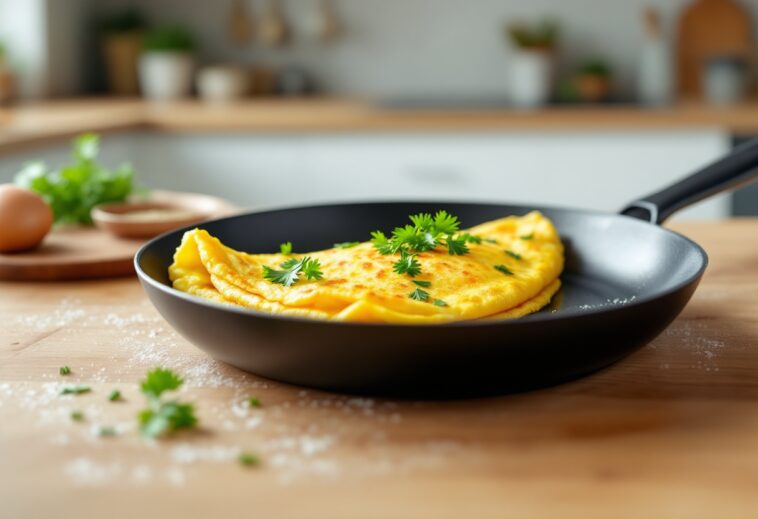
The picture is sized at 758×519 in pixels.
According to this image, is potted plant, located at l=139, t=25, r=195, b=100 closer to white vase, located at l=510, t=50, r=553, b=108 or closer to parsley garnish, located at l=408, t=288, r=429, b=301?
white vase, located at l=510, t=50, r=553, b=108

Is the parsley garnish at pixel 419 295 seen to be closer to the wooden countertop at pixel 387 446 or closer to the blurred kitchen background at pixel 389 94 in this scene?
the wooden countertop at pixel 387 446

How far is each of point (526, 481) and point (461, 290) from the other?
34 centimetres

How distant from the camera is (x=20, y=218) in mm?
1349

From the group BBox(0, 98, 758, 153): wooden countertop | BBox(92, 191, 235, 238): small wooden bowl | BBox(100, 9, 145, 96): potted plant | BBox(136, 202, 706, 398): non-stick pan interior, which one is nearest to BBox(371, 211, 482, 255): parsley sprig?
BBox(136, 202, 706, 398): non-stick pan interior

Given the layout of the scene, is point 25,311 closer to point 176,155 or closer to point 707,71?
point 176,155

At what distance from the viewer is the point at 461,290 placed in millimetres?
973

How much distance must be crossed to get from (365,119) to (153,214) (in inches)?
70.9

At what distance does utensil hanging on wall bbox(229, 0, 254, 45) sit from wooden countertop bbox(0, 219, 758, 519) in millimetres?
3488

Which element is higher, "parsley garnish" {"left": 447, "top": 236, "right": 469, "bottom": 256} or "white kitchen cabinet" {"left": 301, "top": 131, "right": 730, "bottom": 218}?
"parsley garnish" {"left": 447, "top": 236, "right": 469, "bottom": 256}

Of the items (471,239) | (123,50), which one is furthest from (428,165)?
(471,239)

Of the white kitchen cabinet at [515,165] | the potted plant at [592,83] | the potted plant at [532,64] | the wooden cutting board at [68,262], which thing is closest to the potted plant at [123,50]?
the white kitchen cabinet at [515,165]

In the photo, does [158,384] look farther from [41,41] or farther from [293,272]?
[41,41]

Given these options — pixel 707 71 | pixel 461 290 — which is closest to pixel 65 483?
pixel 461 290

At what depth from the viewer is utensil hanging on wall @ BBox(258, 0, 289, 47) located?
4.22 meters
